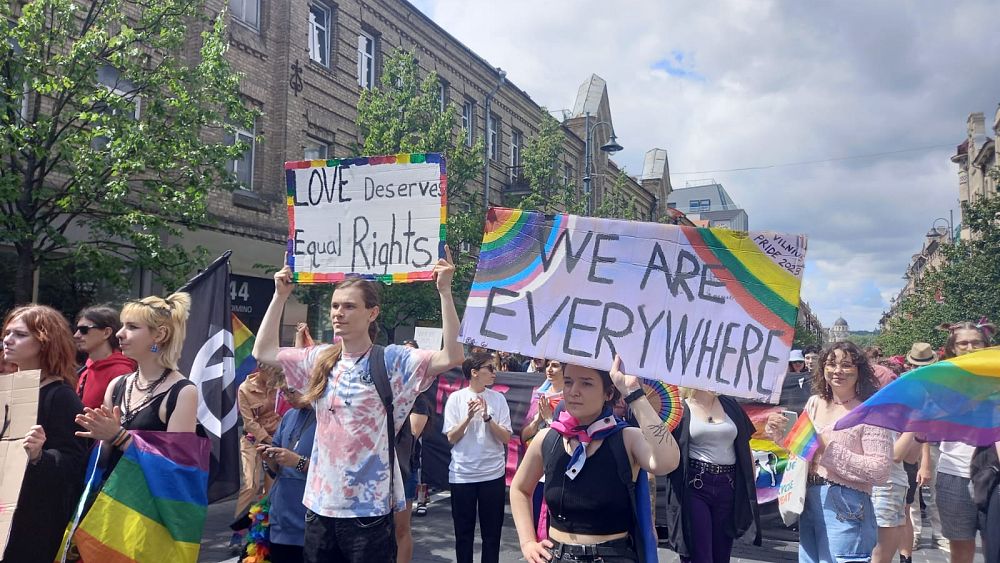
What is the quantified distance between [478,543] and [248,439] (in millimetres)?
2560

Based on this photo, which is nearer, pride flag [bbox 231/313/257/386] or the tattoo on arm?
the tattoo on arm

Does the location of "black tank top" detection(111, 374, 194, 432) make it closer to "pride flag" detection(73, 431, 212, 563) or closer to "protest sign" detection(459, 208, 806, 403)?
"pride flag" detection(73, 431, 212, 563)

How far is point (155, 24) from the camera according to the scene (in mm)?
8930

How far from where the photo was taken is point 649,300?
3.53 metres

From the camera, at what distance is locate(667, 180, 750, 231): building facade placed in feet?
348

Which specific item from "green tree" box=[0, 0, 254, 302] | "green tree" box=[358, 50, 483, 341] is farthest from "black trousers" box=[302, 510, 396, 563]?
"green tree" box=[358, 50, 483, 341]

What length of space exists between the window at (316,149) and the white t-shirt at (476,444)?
11.5m

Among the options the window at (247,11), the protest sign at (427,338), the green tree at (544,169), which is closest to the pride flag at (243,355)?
the protest sign at (427,338)

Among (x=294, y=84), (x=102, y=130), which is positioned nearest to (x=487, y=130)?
(x=294, y=84)

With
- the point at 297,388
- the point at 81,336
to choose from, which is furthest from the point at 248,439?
the point at 297,388

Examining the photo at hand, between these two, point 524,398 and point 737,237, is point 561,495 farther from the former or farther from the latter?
point 524,398

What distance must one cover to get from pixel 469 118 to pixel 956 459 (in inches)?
802

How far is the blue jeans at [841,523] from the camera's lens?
418 cm

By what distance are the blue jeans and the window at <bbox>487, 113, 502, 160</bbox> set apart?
21392 millimetres
